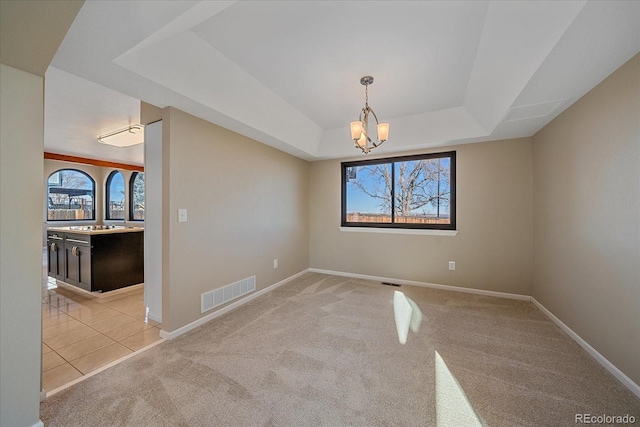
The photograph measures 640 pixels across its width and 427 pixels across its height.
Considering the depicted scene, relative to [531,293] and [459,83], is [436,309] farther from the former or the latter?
[459,83]

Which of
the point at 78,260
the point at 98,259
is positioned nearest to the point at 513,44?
the point at 98,259

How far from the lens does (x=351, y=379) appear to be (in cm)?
179

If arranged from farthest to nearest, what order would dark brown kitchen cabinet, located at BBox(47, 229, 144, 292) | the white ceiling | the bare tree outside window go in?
the bare tree outside window, dark brown kitchen cabinet, located at BBox(47, 229, 144, 292), the white ceiling

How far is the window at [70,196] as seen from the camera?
21.6 ft

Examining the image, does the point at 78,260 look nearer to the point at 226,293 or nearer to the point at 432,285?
the point at 226,293

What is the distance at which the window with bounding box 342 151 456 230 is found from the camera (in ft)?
12.7

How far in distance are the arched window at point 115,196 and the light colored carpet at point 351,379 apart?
20.9ft

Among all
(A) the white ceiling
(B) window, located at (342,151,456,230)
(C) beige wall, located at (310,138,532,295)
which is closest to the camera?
(A) the white ceiling

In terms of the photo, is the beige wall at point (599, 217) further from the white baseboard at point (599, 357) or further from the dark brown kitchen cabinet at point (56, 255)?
the dark brown kitchen cabinet at point (56, 255)

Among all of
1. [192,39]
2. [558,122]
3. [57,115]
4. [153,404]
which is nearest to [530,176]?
[558,122]

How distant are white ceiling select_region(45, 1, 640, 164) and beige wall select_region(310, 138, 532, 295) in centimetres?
41

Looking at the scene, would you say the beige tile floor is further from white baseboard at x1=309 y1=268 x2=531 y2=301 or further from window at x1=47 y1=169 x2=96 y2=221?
window at x1=47 y1=169 x2=96 y2=221

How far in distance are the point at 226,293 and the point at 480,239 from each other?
3.52 metres

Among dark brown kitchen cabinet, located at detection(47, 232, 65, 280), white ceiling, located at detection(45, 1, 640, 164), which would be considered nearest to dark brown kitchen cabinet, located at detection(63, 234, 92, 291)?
dark brown kitchen cabinet, located at detection(47, 232, 65, 280)
